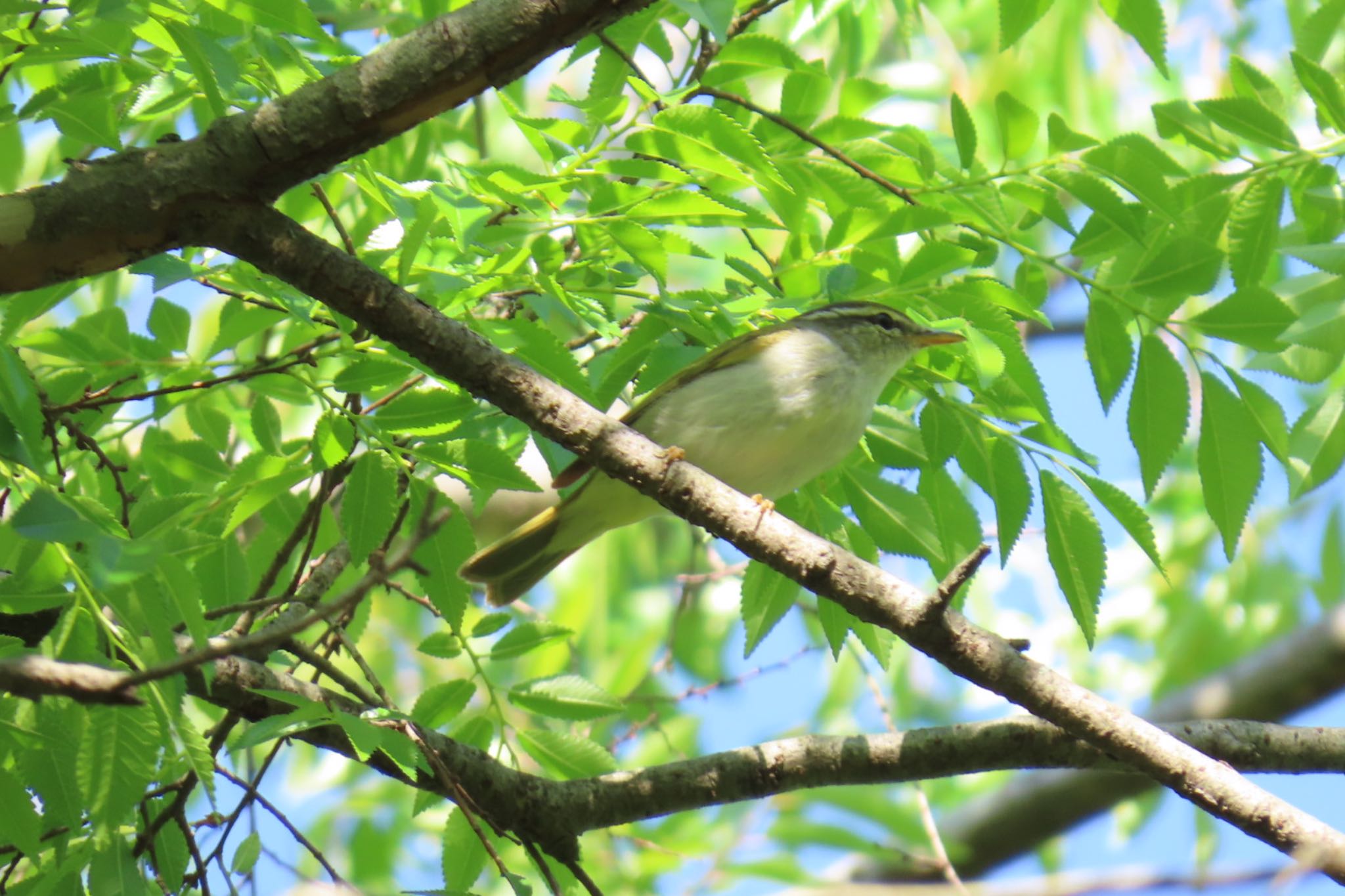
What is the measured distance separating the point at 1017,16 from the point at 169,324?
234 centimetres

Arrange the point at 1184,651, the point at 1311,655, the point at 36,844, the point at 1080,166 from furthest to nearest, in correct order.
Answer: the point at 1184,651, the point at 1311,655, the point at 1080,166, the point at 36,844

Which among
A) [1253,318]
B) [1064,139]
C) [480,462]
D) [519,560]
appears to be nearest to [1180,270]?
[1253,318]

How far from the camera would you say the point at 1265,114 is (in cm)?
329

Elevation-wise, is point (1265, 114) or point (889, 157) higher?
point (889, 157)

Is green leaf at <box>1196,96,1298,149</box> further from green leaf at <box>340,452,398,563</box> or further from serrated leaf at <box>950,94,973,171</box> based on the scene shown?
green leaf at <box>340,452,398,563</box>

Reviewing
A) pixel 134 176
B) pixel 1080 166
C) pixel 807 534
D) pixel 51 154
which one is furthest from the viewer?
pixel 51 154

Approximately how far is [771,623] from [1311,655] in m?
4.04

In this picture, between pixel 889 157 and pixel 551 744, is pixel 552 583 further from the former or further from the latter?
pixel 889 157

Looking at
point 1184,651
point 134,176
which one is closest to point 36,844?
point 134,176

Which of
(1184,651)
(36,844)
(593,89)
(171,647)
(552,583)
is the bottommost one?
(36,844)

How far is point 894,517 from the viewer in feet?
11.2

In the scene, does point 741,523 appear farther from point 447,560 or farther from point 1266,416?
point 1266,416

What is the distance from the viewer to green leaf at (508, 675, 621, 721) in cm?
322

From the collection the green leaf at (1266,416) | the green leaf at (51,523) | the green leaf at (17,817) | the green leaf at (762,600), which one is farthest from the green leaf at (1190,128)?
→ the green leaf at (17,817)
